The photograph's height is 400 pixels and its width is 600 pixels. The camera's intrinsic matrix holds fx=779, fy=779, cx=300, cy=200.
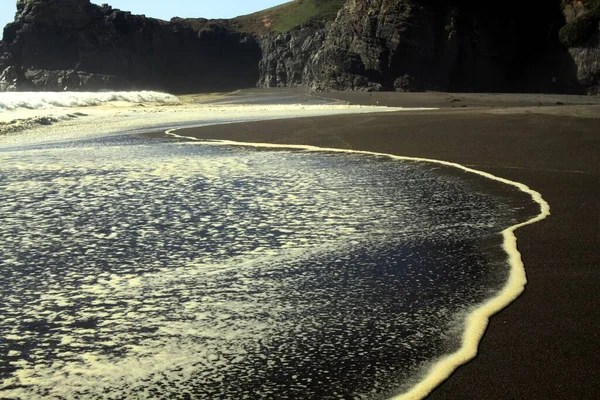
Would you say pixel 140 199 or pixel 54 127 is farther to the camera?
pixel 54 127

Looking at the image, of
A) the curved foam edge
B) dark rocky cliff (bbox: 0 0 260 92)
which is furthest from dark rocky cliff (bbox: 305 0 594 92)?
dark rocky cliff (bbox: 0 0 260 92)

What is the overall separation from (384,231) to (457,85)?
41705 millimetres

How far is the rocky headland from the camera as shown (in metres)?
44.6

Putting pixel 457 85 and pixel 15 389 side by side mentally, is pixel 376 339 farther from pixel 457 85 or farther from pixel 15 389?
pixel 457 85

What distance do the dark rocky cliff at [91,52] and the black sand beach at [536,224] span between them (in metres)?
77.2

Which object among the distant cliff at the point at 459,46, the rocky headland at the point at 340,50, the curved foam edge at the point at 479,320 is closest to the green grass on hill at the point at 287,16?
the rocky headland at the point at 340,50

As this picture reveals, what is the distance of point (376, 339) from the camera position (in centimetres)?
417

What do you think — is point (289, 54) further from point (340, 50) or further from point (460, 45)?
point (460, 45)

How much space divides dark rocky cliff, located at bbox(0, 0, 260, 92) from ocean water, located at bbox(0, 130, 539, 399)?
84.0 metres

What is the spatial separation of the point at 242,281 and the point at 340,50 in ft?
159

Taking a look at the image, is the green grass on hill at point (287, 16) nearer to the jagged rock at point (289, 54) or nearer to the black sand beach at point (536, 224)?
the jagged rock at point (289, 54)

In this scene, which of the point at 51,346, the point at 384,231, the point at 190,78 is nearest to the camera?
the point at 51,346

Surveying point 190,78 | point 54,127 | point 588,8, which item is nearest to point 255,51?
point 190,78

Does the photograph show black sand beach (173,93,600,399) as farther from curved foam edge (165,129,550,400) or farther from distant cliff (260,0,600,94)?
distant cliff (260,0,600,94)
